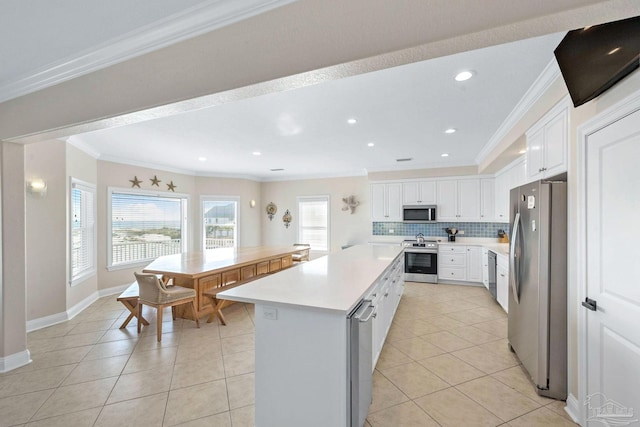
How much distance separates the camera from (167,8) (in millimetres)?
1467

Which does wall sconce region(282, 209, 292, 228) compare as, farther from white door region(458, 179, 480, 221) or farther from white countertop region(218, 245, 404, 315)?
white countertop region(218, 245, 404, 315)

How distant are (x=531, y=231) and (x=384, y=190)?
4.14m

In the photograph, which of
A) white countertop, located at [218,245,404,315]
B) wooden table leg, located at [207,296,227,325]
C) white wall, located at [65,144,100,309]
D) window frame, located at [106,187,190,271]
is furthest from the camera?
window frame, located at [106,187,190,271]

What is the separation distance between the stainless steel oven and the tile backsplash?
0.42 metres

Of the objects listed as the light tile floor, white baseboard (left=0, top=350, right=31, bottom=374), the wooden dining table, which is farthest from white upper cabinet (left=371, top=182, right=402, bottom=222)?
white baseboard (left=0, top=350, right=31, bottom=374)

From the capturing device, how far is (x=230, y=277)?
410 cm

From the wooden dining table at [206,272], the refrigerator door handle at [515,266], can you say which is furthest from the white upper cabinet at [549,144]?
the wooden dining table at [206,272]

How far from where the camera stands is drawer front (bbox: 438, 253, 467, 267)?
540 cm

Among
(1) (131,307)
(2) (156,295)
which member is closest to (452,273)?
(2) (156,295)

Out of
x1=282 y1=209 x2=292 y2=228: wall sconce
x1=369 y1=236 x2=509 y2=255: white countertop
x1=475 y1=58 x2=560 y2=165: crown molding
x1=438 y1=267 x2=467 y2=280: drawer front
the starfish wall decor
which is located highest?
x1=475 y1=58 x2=560 y2=165: crown molding

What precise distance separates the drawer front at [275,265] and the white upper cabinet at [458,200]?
3488 millimetres

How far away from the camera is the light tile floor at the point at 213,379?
1881 mm

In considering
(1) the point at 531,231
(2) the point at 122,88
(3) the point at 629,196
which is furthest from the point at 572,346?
(2) the point at 122,88

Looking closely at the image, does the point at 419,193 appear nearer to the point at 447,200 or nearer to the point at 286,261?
the point at 447,200
